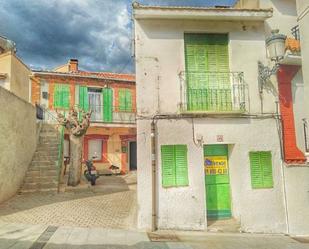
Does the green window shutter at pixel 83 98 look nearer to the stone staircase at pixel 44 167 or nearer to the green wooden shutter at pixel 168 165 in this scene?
the stone staircase at pixel 44 167

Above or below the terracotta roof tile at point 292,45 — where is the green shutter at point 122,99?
above

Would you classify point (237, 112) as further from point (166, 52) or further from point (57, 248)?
point (57, 248)

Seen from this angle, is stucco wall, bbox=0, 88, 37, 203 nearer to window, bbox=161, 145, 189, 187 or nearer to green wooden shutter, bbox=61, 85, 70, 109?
window, bbox=161, 145, 189, 187

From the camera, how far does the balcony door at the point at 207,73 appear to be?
8953 mm

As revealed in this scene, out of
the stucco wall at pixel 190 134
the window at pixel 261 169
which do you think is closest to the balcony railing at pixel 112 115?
the stucco wall at pixel 190 134

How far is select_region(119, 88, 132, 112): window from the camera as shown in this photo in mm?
22250

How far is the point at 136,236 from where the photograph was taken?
24.1 ft

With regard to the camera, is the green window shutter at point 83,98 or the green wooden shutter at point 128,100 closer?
the green window shutter at point 83,98

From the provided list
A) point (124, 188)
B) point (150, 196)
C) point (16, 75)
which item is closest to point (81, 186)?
point (124, 188)

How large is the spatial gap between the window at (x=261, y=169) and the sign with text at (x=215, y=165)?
831 mm

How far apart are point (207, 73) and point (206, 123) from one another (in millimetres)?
1645

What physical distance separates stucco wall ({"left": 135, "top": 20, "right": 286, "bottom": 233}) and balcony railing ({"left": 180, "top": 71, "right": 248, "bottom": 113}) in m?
0.24

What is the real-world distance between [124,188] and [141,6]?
28.2 feet

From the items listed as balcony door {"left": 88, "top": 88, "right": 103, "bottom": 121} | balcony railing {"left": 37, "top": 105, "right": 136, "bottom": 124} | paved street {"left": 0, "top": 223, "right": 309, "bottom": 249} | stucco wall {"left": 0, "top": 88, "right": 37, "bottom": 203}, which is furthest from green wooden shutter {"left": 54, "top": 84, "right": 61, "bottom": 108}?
paved street {"left": 0, "top": 223, "right": 309, "bottom": 249}
